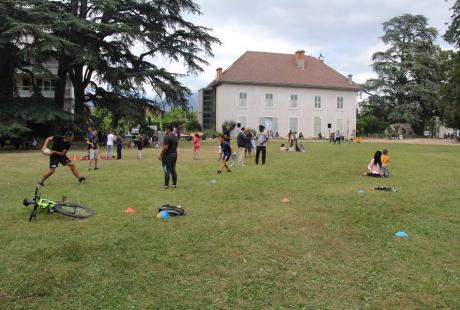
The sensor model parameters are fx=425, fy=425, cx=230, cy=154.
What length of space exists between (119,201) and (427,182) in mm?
9212

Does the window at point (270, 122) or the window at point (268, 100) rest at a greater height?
the window at point (268, 100)

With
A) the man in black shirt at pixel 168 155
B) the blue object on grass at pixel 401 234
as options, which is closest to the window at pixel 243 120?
the man in black shirt at pixel 168 155

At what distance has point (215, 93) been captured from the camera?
5762 centimetres

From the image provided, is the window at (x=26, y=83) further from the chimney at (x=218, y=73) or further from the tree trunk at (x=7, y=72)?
the chimney at (x=218, y=73)

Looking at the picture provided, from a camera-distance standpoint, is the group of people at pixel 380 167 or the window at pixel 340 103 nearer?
the group of people at pixel 380 167

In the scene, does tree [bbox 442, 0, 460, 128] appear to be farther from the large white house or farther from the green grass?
the green grass

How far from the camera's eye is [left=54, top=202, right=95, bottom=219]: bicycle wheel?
25.7 ft

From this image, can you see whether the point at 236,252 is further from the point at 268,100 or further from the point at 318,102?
the point at 318,102

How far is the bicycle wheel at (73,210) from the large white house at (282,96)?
4696 cm

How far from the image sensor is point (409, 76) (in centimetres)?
6238

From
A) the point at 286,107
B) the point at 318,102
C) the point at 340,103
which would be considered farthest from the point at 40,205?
the point at 340,103

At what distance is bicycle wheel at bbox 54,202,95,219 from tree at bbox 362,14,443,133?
59018 millimetres

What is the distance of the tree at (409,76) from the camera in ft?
199

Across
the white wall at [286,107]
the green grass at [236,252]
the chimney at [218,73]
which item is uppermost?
the chimney at [218,73]
